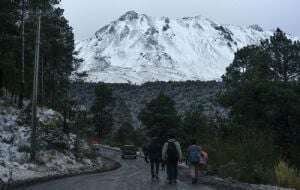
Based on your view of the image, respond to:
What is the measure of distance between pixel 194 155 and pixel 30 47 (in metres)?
26.3

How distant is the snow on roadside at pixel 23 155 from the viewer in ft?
88.8

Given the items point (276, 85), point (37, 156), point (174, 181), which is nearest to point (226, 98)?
point (276, 85)

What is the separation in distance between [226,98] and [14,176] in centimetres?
2932

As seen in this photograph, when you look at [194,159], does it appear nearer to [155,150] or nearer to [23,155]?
[155,150]

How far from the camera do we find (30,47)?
47594mm

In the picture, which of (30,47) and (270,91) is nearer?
(270,91)

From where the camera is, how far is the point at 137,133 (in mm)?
109125

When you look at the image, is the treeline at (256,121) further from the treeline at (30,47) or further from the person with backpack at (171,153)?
the treeline at (30,47)

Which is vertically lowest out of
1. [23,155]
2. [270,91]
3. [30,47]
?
[23,155]

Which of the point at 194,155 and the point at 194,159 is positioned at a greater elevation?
the point at 194,155

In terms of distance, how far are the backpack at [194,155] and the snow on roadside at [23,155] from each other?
681cm

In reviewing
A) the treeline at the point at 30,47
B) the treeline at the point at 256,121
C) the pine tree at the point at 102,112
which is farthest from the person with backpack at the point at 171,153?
the pine tree at the point at 102,112

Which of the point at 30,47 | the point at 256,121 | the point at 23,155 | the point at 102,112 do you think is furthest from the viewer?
Answer: the point at 102,112

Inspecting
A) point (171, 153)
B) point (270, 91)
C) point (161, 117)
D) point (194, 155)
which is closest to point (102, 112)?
point (161, 117)
